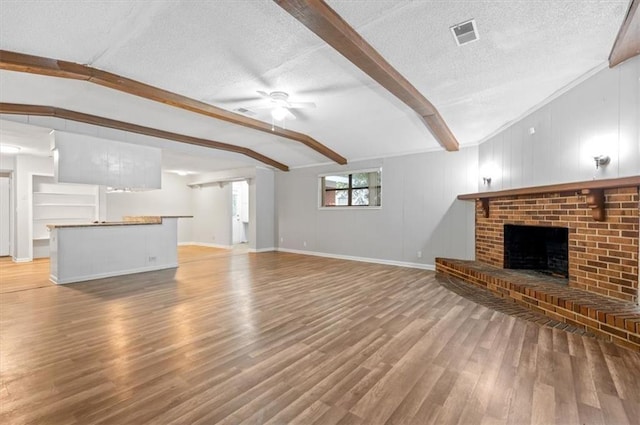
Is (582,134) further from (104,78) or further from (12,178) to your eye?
(12,178)

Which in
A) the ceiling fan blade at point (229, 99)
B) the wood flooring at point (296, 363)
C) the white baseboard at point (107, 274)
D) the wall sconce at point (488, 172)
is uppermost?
the ceiling fan blade at point (229, 99)

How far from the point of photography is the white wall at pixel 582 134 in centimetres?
274

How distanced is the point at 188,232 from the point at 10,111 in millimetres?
6835

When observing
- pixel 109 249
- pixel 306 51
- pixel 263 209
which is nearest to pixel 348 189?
pixel 263 209

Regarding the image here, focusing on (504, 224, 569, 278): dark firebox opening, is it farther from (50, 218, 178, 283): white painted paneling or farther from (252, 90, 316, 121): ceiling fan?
(50, 218, 178, 283): white painted paneling

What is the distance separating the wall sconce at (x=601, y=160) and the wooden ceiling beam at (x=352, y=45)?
194 centimetres

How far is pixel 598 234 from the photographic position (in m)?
3.10

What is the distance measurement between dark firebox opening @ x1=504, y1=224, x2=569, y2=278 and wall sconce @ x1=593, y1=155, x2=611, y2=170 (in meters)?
1.61

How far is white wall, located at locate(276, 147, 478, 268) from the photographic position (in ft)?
18.6

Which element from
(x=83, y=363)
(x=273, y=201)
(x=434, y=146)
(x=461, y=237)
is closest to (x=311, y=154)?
(x=273, y=201)

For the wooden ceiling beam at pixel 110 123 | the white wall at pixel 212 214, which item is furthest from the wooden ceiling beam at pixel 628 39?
the white wall at pixel 212 214

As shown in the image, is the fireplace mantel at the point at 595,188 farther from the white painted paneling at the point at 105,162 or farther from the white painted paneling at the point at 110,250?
the white painted paneling at the point at 105,162

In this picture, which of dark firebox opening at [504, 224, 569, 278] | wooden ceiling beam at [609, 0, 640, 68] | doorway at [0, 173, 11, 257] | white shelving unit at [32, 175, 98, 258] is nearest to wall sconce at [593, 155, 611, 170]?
wooden ceiling beam at [609, 0, 640, 68]

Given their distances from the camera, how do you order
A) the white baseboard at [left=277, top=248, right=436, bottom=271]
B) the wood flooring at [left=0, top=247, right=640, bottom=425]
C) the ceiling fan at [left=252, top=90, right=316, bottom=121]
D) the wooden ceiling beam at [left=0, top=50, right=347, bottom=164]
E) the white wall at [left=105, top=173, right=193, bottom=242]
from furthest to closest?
the white wall at [left=105, top=173, right=193, bottom=242]
the white baseboard at [left=277, top=248, right=436, bottom=271]
the ceiling fan at [left=252, top=90, right=316, bottom=121]
the wooden ceiling beam at [left=0, top=50, right=347, bottom=164]
the wood flooring at [left=0, top=247, right=640, bottom=425]
